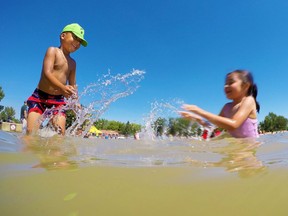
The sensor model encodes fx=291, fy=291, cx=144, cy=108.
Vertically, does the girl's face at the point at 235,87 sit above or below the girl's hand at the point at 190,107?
above

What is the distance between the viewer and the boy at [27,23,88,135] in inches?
179

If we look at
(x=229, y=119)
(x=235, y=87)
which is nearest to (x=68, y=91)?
(x=229, y=119)

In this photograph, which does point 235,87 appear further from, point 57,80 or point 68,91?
point 57,80

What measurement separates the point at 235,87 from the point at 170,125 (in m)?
3.06

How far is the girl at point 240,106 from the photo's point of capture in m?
3.94

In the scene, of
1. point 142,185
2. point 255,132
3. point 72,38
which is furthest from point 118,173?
point 72,38

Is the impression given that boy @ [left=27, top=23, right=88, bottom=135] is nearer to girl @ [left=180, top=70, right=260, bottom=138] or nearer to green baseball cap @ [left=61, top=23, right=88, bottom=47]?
green baseball cap @ [left=61, top=23, right=88, bottom=47]

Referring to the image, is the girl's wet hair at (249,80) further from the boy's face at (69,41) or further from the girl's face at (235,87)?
the boy's face at (69,41)

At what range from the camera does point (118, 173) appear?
5.23 ft

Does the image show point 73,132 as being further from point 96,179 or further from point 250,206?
point 250,206

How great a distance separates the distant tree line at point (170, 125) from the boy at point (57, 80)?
4.17 ft

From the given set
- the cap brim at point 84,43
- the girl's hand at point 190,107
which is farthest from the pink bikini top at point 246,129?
the cap brim at point 84,43

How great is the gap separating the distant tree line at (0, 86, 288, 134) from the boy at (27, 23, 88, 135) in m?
1.27

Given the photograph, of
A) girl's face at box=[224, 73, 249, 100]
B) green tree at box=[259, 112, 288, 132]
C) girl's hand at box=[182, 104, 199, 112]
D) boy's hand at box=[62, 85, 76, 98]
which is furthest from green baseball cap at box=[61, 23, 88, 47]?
green tree at box=[259, 112, 288, 132]
